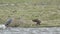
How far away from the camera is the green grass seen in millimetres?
6676

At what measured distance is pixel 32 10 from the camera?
296 inches

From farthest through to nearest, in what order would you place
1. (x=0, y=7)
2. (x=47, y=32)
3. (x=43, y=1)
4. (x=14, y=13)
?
(x=43, y=1)
(x=0, y=7)
(x=14, y=13)
(x=47, y=32)

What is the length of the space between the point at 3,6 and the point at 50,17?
212 centimetres

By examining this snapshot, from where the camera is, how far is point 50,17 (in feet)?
22.1

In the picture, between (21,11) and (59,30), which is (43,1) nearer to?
(21,11)

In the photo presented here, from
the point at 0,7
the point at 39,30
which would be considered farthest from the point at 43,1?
the point at 39,30

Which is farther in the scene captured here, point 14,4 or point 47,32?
point 14,4

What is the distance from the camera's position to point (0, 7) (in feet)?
26.6

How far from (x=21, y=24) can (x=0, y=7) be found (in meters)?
2.61

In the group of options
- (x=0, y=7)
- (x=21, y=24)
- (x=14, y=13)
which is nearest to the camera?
(x=21, y=24)

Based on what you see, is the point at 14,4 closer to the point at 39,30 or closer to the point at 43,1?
the point at 43,1

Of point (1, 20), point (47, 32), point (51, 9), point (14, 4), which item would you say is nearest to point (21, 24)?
point (1, 20)

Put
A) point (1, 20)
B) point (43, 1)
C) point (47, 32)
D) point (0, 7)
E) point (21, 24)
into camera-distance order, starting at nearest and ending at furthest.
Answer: point (47, 32) → point (21, 24) → point (1, 20) → point (0, 7) → point (43, 1)

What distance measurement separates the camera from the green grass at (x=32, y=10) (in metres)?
6.68
